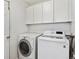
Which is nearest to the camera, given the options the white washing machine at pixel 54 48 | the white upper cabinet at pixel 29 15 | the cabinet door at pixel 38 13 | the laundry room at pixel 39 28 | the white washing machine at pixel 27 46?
the white washing machine at pixel 54 48

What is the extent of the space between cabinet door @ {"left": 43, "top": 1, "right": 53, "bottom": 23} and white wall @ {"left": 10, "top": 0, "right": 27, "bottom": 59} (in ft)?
3.27

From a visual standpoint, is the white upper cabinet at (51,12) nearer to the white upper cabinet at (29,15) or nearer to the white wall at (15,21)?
the white upper cabinet at (29,15)

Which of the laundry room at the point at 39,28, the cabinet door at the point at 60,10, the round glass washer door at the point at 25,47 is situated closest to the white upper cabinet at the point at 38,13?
the laundry room at the point at 39,28

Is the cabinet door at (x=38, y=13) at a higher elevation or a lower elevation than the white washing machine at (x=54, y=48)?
higher

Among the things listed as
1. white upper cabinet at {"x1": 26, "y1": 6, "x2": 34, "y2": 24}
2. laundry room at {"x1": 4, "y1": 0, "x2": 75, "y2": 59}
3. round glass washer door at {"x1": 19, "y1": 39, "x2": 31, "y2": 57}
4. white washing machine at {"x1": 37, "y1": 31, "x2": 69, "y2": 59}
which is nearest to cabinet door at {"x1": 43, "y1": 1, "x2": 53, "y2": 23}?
laundry room at {"x1": 4, "y1": 0, "x2": 75, "y2": 59}

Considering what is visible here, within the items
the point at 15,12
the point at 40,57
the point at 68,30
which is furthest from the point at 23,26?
the point at 68,30

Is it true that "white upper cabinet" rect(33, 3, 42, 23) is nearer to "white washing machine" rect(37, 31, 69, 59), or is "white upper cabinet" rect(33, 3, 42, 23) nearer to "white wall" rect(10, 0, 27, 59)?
"white wall" rect(10, 0, 27, 59)

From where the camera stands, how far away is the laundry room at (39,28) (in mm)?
1686

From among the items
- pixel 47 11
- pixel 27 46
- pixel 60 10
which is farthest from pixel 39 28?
pixel 60 10

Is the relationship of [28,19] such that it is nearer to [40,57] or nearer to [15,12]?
[15,12]

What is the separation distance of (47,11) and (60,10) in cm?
46

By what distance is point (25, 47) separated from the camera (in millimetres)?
2277

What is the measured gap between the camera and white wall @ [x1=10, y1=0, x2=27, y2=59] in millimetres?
2588

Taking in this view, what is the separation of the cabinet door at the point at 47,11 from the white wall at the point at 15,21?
3.27ft
